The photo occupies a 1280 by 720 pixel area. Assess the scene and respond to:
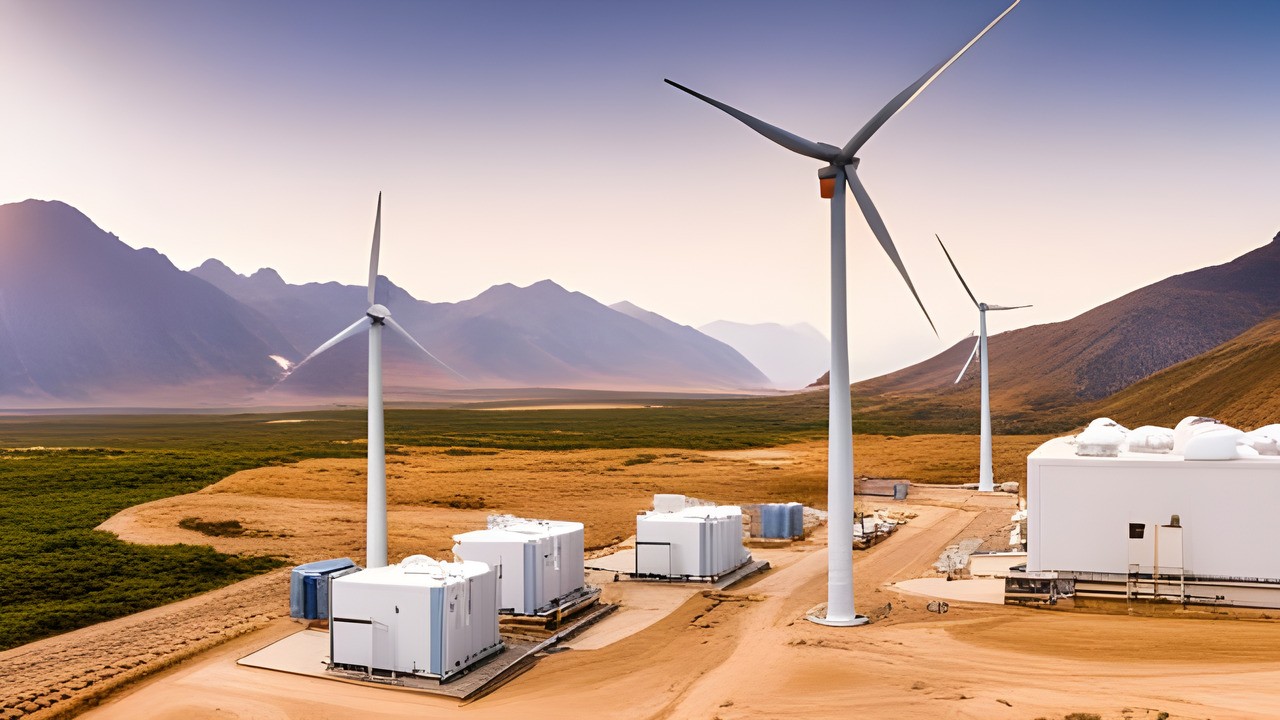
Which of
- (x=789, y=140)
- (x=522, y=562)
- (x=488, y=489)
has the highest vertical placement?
(x=789, y=140)

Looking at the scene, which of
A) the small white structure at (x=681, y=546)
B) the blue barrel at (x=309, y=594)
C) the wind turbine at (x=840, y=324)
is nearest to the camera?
the wind turbine at (x=840, y=324)

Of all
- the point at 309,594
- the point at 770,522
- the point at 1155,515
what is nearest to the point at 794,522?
the point at 770,522

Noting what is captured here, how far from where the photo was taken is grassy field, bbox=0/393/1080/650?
1391 inches

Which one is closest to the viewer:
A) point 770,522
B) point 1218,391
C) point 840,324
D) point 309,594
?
point 840,324

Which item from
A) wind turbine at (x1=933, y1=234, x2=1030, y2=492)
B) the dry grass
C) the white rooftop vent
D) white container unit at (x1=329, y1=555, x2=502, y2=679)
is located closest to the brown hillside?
the dry grass

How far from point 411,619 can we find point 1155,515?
21271 millimetres

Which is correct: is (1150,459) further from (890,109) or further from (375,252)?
(375,252)

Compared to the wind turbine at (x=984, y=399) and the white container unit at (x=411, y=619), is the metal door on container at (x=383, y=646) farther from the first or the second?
the wind turbine at (x=984, y=399)

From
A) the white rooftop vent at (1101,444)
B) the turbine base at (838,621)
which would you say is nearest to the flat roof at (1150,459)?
the white rooftop vent at (1101,444)

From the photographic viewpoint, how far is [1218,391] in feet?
458

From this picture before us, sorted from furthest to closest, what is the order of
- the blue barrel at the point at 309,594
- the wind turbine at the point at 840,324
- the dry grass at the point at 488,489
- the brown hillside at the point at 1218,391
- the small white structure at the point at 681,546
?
1. the brown hillside at the point at 1218,391
2. the dry grass at the point at 488,489
3. the small white structure at the point at 681,546
4. the blue barrel at the point at 309,594
5. the wind turbine at the point at 840,324

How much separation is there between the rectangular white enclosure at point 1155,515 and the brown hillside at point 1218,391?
90738mm

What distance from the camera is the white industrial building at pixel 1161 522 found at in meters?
27.4

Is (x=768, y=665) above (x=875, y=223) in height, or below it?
below
